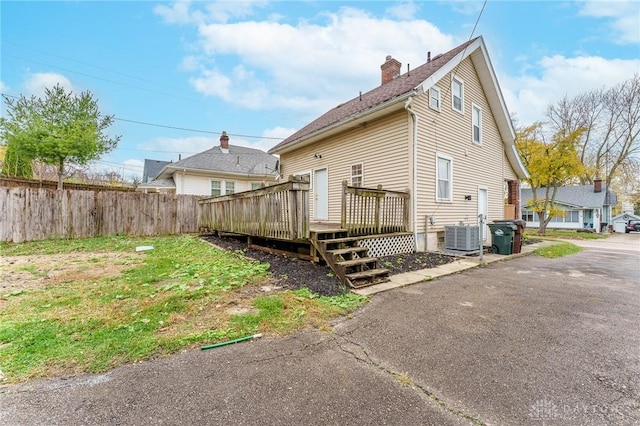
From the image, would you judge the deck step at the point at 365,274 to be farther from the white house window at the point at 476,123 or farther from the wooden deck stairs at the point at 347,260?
the white house window at the point at 476,123

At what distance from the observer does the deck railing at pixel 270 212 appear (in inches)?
209

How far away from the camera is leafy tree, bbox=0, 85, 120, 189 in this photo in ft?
36.2

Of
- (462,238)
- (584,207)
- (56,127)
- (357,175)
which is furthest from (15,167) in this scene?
(584,207)

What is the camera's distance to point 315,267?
557 centimetres

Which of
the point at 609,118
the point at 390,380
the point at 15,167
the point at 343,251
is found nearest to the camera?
the point at 390,380

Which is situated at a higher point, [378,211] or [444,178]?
[444,178]

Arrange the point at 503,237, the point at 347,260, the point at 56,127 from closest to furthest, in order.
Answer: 1. the point at 347,260
2. the point at 503,237
3. the point at 56,127

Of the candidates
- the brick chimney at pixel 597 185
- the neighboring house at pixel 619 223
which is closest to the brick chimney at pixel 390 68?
the brick chimney at pixel 597 185

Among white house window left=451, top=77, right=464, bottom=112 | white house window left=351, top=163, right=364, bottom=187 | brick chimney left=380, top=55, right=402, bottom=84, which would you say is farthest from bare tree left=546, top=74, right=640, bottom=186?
white house window left=351, top=163, right=364, bottom=187

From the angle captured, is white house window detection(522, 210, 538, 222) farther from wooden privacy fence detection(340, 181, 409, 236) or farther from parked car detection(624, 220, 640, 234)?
wooden privacy fence detection(340, 181, 409, 236)

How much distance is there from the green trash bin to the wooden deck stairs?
17.9ft

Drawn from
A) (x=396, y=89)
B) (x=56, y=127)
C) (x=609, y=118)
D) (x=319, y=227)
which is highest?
(x=609, y=118)

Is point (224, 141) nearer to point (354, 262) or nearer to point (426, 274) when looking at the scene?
point (354, 262)

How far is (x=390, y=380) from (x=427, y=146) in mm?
7742
